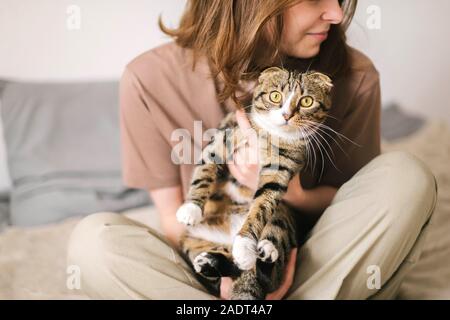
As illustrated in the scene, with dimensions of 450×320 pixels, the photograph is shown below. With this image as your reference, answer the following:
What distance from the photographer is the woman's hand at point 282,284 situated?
31.8 inches

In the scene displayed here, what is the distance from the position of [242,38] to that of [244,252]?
0.34 meters

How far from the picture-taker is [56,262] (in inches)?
39.6

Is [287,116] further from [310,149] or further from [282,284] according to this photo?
[282,284]

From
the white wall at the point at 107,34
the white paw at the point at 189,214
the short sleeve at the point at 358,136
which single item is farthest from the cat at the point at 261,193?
the white wall at the point at 107,34

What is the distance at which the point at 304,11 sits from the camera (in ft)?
2.62

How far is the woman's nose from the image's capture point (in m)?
0.80

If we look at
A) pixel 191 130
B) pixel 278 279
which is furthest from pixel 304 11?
pixel 278 279

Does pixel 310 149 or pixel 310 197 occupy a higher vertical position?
pixel 310 149

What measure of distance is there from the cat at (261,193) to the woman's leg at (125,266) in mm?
43

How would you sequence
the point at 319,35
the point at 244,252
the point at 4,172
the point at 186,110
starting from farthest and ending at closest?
the point at 4,172 < the point at 186,110 < the point at 319,35 < the point at 244,252

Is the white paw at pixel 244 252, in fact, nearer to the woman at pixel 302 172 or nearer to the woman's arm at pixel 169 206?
the woman at pixel 302 172

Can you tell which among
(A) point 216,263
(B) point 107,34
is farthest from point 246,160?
(B) point 107,34
